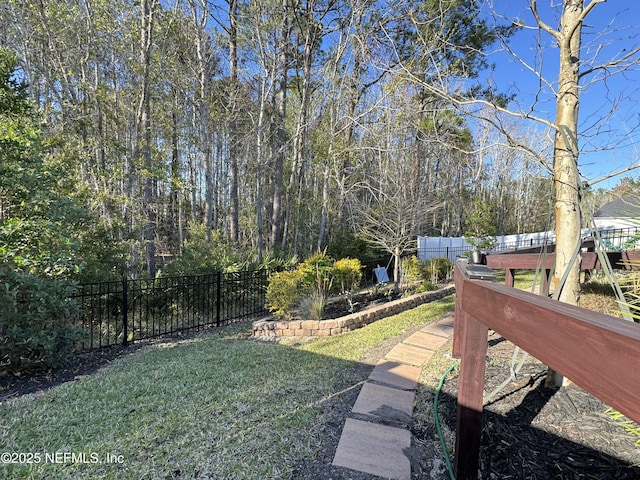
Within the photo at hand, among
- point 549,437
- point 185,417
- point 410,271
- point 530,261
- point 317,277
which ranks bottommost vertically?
point 185,417

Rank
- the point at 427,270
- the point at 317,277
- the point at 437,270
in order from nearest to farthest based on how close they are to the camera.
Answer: the point at 317,277, the point at 427,270, the point at 437,270

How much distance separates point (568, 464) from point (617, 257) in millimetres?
2627

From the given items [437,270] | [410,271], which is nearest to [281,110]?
[410,271]

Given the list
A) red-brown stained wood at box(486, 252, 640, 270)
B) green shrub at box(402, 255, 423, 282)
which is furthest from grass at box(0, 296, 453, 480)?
green shrub at box(402, 255, 423, 282)

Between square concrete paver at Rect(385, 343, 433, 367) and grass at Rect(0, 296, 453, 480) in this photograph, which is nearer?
grass at Rect(0, 296, 453, 480)

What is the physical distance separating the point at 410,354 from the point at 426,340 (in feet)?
1.88

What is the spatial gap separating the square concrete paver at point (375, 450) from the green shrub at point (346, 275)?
4407 millimetres

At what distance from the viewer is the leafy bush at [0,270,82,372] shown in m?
3.21

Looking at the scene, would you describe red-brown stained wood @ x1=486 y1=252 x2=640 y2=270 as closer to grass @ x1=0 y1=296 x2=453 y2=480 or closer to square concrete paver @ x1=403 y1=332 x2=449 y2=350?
square concrete paver @ x1=403 y1=332 x2=449 y2=350

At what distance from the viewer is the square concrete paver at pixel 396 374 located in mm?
2758

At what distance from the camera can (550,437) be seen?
181cm

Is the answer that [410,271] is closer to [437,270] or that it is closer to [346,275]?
[437,270]

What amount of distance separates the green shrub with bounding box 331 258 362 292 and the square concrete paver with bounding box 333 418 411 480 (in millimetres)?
4407

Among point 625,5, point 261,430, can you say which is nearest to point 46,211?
point 261,430
